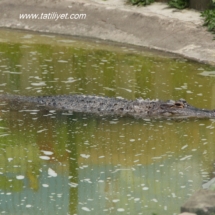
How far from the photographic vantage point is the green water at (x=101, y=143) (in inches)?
261

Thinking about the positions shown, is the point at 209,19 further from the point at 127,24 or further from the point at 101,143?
the point at 101,143

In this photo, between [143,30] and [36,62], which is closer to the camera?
[36,62]

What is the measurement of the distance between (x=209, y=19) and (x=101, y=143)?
634cm

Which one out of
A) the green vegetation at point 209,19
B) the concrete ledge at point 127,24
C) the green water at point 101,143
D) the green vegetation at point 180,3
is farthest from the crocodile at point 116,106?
the green vegetation at point 180,3

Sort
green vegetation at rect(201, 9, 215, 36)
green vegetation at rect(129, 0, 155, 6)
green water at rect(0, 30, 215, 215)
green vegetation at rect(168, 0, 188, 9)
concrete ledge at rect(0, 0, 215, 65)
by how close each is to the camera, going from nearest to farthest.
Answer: green water at rect(0, 30, 215, 215) < concrete ledge at rect(0, 0, 215, 65) < green vegetation at rect(201, 9, 215, 36) < green vegetation at rect(168, 0, 188, 9) < green vegetation at rect(129, 0, 155, 6)

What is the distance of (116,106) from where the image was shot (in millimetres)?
9641

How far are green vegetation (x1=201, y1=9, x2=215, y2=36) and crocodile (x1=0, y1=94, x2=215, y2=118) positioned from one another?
4.35 m

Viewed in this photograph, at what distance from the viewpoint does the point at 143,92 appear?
35.2 ft

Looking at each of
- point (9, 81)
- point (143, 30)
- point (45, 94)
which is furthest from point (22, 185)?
point (143, 30)

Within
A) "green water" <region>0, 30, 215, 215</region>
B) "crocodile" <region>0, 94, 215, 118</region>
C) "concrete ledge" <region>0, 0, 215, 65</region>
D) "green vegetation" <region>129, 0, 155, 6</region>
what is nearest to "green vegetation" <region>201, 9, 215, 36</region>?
"concrete ledge" <region>0, 0, 215, 65</region>

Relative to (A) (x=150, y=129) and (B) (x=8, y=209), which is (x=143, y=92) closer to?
(A) (x=150, y=129)

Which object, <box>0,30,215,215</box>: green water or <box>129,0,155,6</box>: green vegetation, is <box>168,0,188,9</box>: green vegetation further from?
<box>0,30,215,215</box>: green water

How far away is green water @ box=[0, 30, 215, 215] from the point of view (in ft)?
21.8

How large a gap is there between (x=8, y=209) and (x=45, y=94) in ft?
14.1
